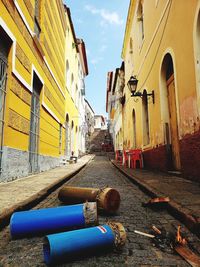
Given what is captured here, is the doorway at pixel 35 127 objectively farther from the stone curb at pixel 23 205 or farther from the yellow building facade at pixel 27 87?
the stone curb at pixel 23 205

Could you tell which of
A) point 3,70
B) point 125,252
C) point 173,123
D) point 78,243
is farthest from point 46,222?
point 173,123

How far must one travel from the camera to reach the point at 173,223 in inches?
93.7

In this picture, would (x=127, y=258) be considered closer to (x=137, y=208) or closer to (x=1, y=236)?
(x=1, y=236)

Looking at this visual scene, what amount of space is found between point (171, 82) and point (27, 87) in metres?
4.31

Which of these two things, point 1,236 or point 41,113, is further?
point 41,113

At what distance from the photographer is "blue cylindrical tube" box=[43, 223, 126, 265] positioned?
1419 millimetres

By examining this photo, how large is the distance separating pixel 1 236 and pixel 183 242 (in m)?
1.65

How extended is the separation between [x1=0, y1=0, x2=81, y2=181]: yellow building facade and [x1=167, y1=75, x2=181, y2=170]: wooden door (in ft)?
14.1

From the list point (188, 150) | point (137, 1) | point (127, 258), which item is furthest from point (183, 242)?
point (137, 1)

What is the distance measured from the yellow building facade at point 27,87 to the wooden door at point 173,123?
14.1 ft

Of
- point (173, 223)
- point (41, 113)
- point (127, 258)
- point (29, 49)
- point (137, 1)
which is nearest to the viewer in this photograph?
point (127, 258)

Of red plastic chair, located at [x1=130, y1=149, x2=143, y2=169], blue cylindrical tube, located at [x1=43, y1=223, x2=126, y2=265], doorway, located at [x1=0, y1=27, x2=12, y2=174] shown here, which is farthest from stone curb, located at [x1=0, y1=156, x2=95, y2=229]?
red plastic chair, located at [x1=130, y1=149, x2=143, y2=169]

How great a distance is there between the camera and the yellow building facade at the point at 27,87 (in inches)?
197

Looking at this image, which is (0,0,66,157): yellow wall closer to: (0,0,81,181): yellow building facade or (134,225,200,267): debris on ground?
(0,0,81,181): yellow building facade
